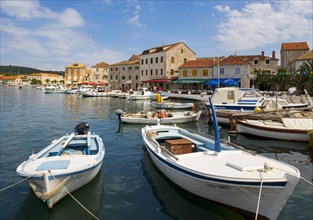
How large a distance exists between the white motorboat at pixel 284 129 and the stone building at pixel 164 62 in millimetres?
40444

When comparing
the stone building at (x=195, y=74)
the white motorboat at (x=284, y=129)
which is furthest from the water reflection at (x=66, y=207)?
the stone building at (x=195, y=74)

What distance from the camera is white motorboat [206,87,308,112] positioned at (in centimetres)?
2309

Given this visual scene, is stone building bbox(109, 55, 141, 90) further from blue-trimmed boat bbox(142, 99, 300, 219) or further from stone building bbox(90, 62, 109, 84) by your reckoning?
blue-trimmed boat bbox(142, 99, 300, 219)

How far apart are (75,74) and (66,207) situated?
371 ft

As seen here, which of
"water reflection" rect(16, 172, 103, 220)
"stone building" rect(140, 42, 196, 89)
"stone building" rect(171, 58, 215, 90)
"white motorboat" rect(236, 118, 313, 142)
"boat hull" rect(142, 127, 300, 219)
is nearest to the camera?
"boat hull" rect(142, 127, 300, 219)

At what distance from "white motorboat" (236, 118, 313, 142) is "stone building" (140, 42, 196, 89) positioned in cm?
4044

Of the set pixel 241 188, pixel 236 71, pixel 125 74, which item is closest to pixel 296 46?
pixel 236 71

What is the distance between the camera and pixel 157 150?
916 cm

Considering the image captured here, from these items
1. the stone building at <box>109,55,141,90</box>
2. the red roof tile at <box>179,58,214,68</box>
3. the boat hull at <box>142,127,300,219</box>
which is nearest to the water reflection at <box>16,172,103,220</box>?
the boat hull at <box>142,127,300,219</box>

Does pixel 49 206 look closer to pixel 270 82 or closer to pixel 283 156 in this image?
pixel 283 156

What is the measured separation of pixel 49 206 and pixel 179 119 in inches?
626

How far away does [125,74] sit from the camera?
7238 cm

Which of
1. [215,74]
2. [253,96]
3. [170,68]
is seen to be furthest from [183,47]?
[253,96]

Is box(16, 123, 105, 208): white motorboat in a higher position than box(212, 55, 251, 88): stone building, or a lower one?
lower
